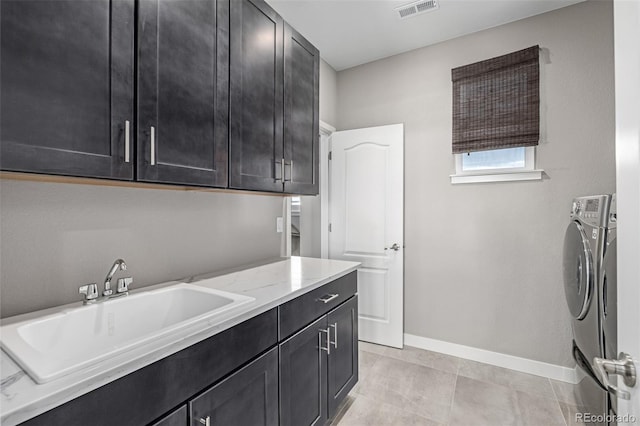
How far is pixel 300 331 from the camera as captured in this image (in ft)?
4.68

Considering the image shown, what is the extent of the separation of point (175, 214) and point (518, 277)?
2559mm

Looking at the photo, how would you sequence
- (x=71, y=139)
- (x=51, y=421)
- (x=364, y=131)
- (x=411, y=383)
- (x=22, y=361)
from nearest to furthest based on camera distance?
(x=51, y=421)
(x=22, y=361)
(x=71, y=139)
(x=411, y=383)
(x=364, y=131)

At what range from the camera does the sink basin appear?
732mm

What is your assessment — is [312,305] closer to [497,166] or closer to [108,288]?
[108,288]

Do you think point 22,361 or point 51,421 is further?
point 22,361

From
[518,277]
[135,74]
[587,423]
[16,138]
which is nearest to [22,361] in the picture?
[16,138]

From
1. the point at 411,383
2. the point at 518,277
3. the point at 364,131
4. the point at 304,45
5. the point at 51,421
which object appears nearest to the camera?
the point at 51,421

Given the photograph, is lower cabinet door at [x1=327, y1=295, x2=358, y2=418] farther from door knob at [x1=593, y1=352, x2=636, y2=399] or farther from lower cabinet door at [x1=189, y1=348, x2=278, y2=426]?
door knob at [x1=593, y1=352, x2=636, y2=399]

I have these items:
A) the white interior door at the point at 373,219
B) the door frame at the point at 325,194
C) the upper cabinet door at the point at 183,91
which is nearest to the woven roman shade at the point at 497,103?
the white interior door at the point at 373,219

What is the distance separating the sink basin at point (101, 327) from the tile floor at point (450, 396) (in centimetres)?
123

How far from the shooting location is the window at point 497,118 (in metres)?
2.35

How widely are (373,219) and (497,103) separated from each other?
4.64 ft

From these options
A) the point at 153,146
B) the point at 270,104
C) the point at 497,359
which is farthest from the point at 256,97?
the point at 497,359

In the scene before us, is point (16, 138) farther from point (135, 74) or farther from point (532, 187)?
point (532, 187)
